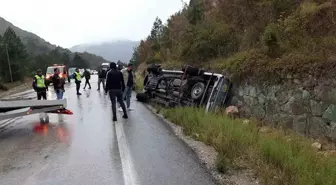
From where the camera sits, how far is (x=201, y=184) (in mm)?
5508

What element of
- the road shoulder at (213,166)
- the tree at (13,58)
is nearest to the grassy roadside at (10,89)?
the tree at (13,58)

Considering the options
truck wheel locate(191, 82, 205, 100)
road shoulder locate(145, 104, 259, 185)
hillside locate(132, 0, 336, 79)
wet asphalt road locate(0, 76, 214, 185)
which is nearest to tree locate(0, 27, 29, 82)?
hillside locate(132, 0, 336, 79)

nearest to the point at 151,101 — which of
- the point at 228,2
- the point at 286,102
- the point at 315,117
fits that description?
the point at 228,2

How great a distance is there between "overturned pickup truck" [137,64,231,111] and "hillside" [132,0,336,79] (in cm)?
69

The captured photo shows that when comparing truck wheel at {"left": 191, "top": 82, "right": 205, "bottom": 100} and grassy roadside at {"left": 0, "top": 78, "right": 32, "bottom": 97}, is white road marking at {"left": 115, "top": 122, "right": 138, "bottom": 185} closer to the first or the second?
truck wheel at {"left": 191, "top": 82, "right": 205, "bottom": 100}

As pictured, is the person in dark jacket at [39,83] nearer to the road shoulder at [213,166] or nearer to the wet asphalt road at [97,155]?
the wet asphalt road at [97,155]

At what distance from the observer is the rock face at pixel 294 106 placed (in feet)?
27.2

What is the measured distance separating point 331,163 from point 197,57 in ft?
40.9

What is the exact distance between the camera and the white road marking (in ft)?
18.8

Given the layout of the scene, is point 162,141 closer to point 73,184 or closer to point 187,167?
point 187,167

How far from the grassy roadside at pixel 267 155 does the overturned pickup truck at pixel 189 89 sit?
3.10 m

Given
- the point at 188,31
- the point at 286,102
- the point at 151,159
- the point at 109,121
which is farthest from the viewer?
the point at 188,31

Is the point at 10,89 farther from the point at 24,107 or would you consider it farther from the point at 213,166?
the point at 213,166

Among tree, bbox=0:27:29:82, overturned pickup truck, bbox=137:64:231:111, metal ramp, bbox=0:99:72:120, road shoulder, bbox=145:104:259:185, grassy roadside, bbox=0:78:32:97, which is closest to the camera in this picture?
road shoulder, bbox=145:104:259:185
